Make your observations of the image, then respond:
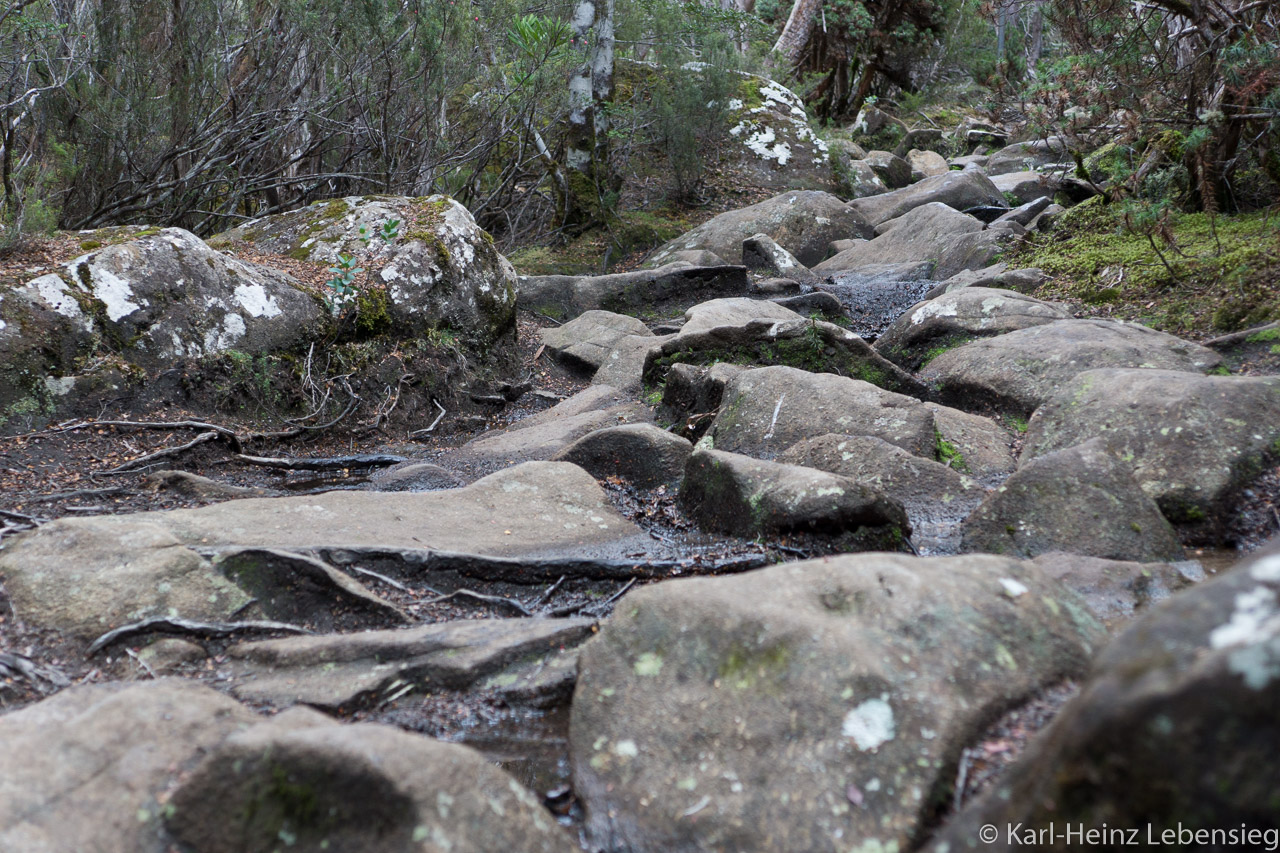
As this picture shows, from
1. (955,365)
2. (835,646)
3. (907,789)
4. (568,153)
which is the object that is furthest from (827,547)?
(568,153)

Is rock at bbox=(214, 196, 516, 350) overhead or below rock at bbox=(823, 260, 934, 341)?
overhead

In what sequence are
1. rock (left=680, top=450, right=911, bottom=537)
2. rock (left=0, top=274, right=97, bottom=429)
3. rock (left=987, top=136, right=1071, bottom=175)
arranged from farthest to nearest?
1. rock (left=987, top=136, right=1071, bottom=175)
2. rock (left=0, top=274, right=97, bottom=429)
3. rock (left=680, top=450, right=911, bottom=537)

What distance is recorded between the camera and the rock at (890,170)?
1669cm

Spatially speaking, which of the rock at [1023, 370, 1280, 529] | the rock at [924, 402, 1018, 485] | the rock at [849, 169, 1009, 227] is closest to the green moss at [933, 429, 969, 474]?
the rock at [924, 402, 1018, 485]

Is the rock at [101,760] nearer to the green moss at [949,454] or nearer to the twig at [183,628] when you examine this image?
the twig at [183,628]

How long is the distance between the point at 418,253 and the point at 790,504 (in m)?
4.21

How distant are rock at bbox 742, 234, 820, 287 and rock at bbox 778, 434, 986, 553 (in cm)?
589

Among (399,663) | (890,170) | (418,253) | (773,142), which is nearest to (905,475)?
(399,663)

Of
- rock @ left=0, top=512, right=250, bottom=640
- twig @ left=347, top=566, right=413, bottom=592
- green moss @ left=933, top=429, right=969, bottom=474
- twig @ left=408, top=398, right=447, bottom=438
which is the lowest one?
twig @ left=408, top=398, right=447, bottom=438

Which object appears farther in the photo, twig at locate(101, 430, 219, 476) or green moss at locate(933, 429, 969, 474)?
green moss at locate(933, 429, 969, 474)

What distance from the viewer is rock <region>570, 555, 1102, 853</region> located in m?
2.02

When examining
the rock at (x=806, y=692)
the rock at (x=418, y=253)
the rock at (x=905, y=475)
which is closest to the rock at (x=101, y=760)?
the rock at (x=806, y=692)

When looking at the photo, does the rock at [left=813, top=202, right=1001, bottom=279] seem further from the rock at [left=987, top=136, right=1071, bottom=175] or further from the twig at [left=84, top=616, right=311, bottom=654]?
the twig at [left=84, top=616, right=311, bottom=654]

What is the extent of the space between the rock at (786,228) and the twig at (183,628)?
27.5 feet
